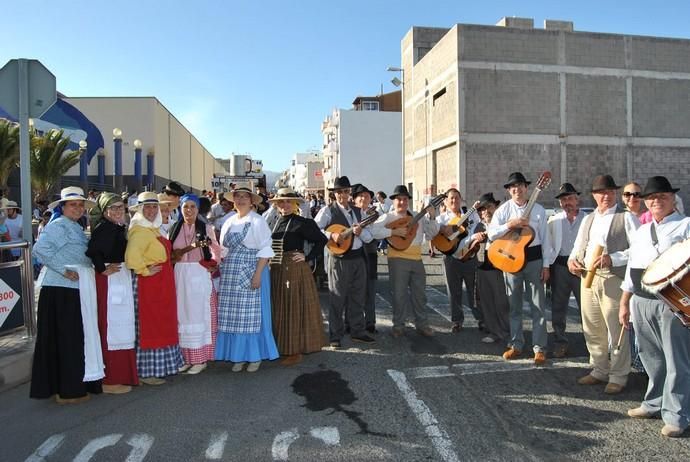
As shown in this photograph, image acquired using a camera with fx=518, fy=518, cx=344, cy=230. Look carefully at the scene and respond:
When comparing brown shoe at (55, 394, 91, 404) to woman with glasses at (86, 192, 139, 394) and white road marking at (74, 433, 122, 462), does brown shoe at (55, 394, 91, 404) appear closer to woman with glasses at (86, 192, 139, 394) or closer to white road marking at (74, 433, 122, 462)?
woman with glasses at (86, 192, 139, 394)

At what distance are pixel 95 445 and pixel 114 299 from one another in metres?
1.39

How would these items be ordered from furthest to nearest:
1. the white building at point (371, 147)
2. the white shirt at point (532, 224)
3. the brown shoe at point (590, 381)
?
the white building at point (371, 147), the white shirt at point (532, 224), the brown shoe at point (590, 381)

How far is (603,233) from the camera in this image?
4715 millimetres

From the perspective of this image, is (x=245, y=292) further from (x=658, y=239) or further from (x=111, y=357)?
(x=658, y=239)

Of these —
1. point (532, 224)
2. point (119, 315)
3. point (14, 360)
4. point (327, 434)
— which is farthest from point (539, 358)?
point (14, 360)

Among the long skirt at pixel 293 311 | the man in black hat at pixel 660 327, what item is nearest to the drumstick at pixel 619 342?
the man in black hat at pixel 660 327

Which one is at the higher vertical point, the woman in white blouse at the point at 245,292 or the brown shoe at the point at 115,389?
the woman in white blouse at the point at 245,292

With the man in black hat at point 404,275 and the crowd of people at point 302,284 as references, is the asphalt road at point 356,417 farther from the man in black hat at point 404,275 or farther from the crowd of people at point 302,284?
the man in black hat at point 404,275

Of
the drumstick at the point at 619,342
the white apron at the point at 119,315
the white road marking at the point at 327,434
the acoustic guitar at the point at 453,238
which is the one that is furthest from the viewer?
the acoustic guitar at the point at 453,238

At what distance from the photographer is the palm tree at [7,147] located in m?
20.3

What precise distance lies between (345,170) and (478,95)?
85.0 ft

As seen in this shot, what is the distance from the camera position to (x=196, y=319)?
5266mm

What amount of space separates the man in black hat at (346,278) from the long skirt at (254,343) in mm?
1038

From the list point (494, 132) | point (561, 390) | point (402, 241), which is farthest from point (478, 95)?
point (561, 390)
